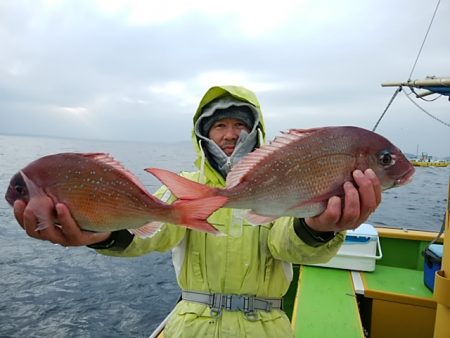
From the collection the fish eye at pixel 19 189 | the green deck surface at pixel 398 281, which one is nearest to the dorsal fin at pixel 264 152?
the fish eye at pixel 19 189

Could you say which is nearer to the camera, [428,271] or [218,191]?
[218,191]

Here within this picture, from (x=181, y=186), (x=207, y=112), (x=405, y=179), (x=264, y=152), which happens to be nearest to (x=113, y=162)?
(x=181, y=186)

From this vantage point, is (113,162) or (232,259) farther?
(232,259)

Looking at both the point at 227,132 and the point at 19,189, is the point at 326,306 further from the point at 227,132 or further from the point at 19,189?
the point at 19,189

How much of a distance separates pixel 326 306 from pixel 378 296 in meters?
0.96

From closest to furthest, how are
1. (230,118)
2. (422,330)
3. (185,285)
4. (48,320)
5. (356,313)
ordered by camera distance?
(185,285) < (230,118) < (356,313) < (422,330) < (48,320)

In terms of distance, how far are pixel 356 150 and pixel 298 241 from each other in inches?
28.2

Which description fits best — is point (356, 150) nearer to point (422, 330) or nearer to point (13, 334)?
point (422, 330)

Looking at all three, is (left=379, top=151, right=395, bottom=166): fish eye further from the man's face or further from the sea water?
the sea water

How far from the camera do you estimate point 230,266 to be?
2.63 metres

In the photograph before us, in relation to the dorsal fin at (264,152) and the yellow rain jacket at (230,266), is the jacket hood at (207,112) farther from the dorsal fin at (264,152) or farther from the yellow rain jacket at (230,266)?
the dorsal fin at (264,152)

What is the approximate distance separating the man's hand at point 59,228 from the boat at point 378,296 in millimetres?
2735

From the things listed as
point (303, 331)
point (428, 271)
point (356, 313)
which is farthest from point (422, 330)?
point (303, 331)

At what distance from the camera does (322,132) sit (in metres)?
1.95
